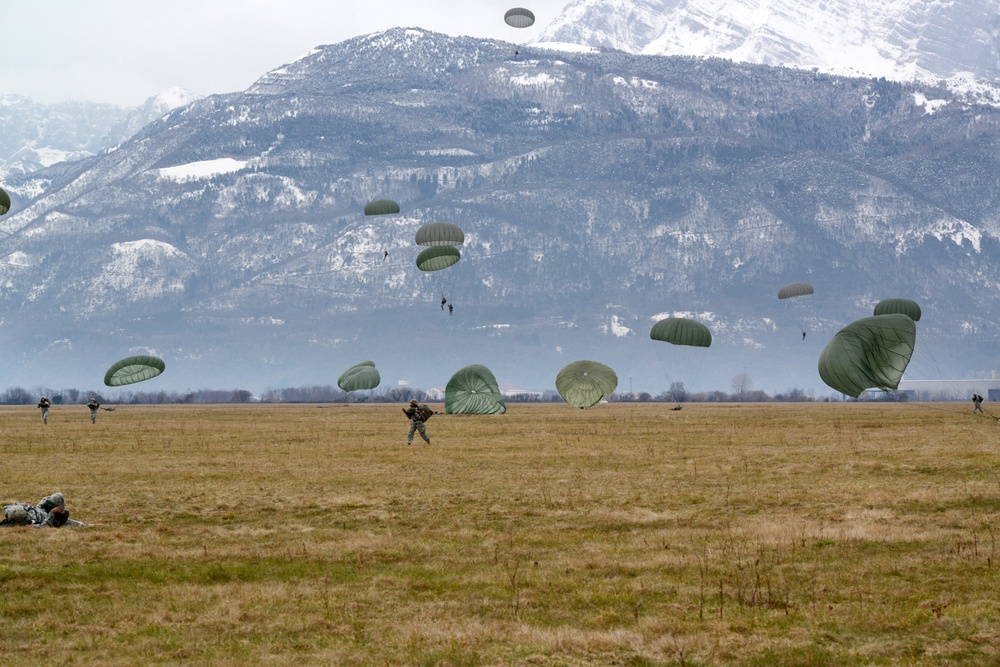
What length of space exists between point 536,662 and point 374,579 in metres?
6.14

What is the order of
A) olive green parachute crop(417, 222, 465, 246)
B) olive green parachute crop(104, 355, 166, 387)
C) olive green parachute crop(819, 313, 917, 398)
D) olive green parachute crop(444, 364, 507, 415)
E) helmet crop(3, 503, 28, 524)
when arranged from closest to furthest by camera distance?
helmet crop(3, 503, 28, 524) < olive green parachute crop(819, 313, 917, 398) < olive green parachute crop(417, 222, 465, 246) < olive green parachute crop(444, 364, 507, 415) < olive green parachute crop(104, 355, 166, 387)

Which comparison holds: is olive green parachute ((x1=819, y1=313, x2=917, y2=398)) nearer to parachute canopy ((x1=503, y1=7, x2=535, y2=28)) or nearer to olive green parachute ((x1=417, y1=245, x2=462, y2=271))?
olive green parachute ((x1=417, y1=245, x2=462, y2=271))

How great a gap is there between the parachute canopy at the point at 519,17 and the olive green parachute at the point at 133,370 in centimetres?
4125

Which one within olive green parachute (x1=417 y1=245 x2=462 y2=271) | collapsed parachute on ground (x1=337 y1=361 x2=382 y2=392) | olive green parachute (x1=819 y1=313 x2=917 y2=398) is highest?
olive green parachute (x1=417 y1=245 x2=462 y2=271)

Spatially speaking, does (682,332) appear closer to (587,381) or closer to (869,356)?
(587,381)

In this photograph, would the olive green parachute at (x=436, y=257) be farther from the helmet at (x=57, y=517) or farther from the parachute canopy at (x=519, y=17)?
the helmet at (x=57, y=517)

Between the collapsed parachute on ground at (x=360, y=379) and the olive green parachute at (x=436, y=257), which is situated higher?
the olive green parachute at (x=436, y=257)

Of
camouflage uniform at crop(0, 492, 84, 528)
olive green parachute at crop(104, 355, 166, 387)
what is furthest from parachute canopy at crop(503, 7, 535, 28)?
camouflage uniform at crop(0, 492, 84, 528)

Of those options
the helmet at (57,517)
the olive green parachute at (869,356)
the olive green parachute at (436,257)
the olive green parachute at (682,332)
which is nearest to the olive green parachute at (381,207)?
the olive green parachute at (436,257)

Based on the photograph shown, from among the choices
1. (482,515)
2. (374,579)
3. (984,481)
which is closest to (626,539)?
(482,515)

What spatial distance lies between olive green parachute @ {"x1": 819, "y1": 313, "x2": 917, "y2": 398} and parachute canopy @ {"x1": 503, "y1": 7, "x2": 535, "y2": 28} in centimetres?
6192

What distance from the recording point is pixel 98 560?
23.1 m

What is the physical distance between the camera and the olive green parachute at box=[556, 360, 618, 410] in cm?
10012

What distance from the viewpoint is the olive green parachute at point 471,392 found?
94188 millimetres
